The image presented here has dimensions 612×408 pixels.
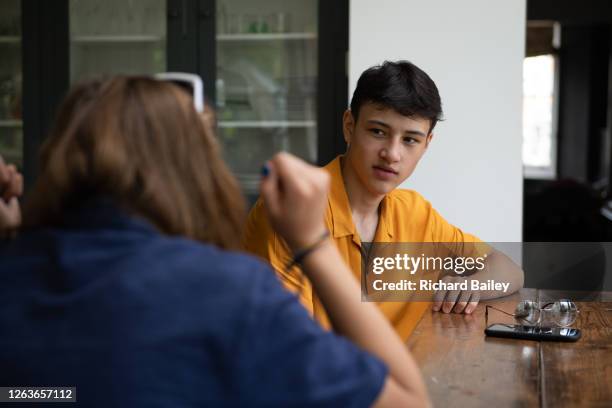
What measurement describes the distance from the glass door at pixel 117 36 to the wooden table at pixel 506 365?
2.06 metres

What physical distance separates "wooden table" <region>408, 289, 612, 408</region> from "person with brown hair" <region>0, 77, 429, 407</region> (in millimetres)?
434

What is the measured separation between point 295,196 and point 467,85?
202cm

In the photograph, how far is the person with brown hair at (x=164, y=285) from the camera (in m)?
0.75

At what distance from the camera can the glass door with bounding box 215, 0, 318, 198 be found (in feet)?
10.9

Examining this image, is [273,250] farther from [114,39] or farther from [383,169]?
[114,39]

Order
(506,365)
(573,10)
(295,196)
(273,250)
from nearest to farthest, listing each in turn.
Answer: (295,196) → (506,365) → (273,250) → (573,10)

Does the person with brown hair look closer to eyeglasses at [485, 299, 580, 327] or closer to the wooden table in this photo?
the wooden table

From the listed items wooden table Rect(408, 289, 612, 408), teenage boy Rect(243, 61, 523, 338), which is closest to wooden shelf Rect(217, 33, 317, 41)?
teenage boy Rect(243, 61, 523, 338)

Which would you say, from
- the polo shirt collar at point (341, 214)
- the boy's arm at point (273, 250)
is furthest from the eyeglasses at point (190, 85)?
the polo shirt collar at point (341, 214)

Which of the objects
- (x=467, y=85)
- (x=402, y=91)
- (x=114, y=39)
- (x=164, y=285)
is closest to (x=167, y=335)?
(x=164, y=285)

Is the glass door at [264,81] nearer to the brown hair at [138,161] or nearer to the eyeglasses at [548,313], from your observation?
the eyeglasses at [548,313]

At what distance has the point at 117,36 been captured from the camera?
3.51 m

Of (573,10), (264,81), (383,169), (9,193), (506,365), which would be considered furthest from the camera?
(264,81)

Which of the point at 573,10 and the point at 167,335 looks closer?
the point at 167,335
